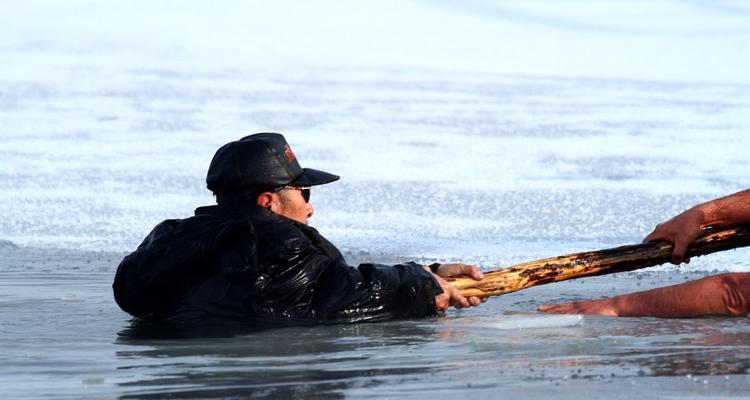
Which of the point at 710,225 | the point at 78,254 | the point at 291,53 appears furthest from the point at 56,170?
the point at 291,53

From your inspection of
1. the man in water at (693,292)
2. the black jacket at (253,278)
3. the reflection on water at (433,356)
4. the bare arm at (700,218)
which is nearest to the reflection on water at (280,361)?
the reflection on water at (433,356)

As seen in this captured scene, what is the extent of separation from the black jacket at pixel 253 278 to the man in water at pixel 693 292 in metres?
0.87

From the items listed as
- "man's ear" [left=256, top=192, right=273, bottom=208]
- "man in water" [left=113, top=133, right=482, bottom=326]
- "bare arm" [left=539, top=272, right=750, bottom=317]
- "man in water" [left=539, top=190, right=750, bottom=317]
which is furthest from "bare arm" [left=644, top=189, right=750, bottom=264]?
"man's ear" [left=256, top=192, right=273, bottom=208]

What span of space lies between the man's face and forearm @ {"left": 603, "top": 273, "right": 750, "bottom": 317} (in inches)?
57.3

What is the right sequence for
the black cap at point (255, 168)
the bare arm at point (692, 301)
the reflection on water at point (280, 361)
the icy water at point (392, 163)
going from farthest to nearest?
the bare arm at point (692, 301), the black cap at point (255, 168), the icy water at point (392, 163), the reflection on water at point (280, 361)

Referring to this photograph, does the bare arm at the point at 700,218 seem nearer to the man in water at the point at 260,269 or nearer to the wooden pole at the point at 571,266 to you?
the wooden pole at the point at 571,266

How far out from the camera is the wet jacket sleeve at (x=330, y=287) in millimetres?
5809

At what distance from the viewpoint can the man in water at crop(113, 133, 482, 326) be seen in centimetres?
581

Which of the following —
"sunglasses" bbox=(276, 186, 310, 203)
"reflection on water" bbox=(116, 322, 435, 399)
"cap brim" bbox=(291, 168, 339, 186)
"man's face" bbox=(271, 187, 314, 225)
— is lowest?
"reflection on water" bbox=(116, 322, 435, 399)

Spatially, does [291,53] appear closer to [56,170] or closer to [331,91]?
[331,91]

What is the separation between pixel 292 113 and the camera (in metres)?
15.4

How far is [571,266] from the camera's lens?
6344 millimetres

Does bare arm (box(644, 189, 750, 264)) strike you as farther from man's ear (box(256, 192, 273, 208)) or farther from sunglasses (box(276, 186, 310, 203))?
man's ear (box(256, 192, 273, 208))

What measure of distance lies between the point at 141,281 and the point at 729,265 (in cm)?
367
